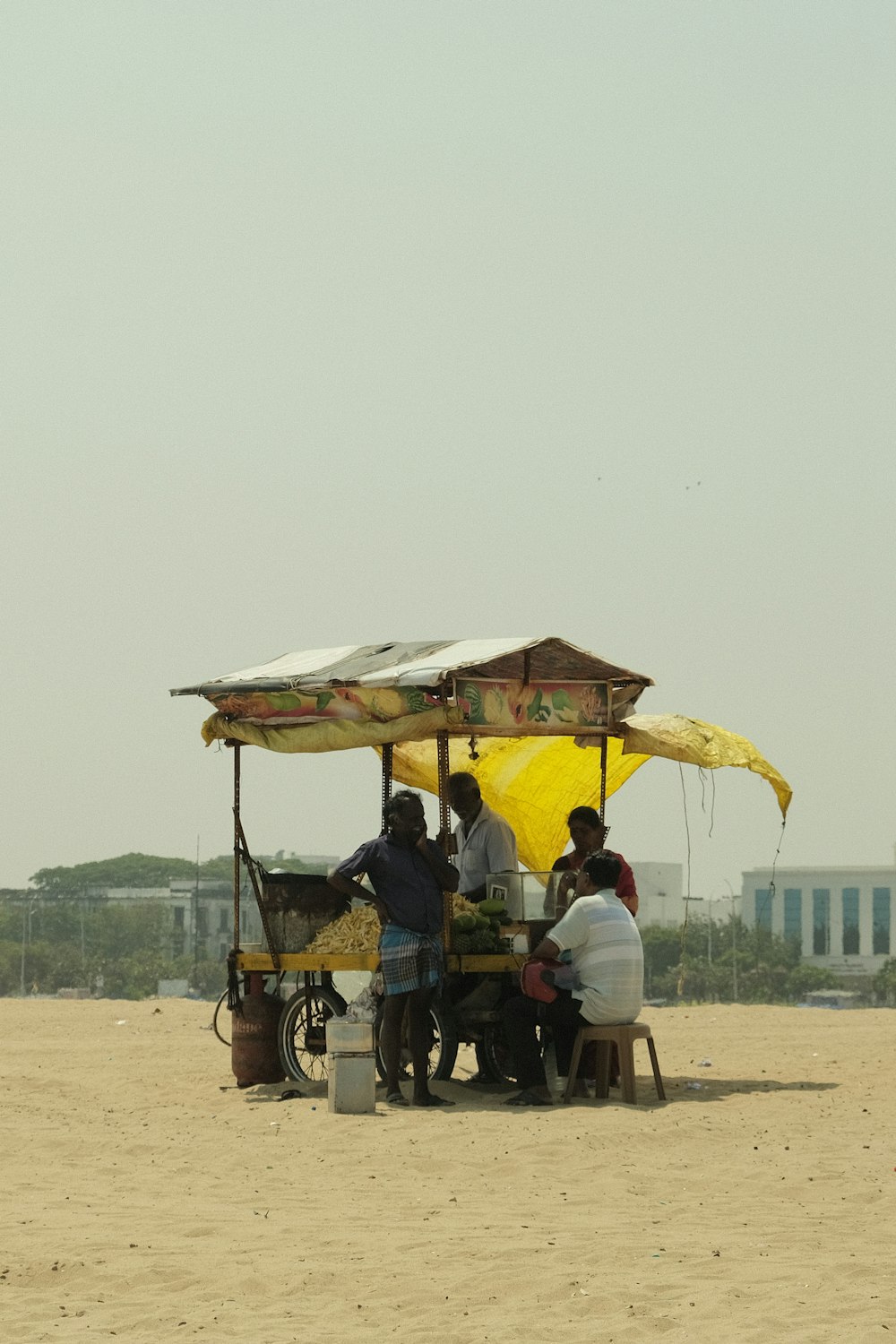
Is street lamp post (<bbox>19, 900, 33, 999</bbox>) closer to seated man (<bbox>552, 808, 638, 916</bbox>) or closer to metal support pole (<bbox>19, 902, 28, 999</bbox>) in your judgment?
metal support pole (<bbox>19, 902, 28, 999</bbox>)

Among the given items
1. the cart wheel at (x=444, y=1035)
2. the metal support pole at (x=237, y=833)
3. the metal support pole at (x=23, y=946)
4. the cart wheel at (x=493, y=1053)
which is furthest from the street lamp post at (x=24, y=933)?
the cart wheel at (x=444, y=1035)

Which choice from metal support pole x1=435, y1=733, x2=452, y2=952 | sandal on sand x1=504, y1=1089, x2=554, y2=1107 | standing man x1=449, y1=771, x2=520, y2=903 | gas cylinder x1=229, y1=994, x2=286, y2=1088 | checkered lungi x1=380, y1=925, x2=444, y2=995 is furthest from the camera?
standing man x1=449, y1=771, x2=520, y2=903

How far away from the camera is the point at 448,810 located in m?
12.6

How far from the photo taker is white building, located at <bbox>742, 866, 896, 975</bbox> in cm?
12200

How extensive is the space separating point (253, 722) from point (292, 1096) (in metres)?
2.61

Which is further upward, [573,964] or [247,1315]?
[573,964]

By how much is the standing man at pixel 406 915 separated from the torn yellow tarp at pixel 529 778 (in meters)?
4.24

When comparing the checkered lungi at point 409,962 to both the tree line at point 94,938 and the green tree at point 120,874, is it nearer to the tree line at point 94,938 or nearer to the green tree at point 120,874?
the tree line at point 94,938

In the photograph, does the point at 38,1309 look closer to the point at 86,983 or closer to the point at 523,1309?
the point at 523,1309

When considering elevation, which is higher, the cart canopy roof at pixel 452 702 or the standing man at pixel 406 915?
the cart canopy roof at pixel 452 702

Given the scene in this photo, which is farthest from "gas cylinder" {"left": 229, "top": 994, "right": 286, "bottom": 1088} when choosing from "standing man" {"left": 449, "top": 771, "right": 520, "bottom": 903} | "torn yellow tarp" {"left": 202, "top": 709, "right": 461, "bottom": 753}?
"torn yellow tarp" {"left": 202, "top": 709, "right": 461, "bottom": 753}

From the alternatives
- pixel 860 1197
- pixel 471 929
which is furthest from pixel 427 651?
pixel 860 1197

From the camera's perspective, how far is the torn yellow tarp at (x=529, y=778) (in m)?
16.3

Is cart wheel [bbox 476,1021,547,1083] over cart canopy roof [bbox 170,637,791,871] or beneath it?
beneath
